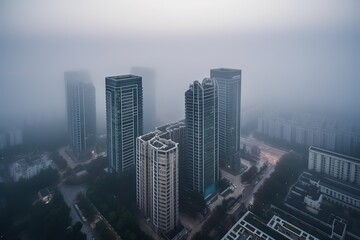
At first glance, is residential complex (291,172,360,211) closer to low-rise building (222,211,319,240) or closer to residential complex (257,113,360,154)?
low-rise building (222,211,319,240)

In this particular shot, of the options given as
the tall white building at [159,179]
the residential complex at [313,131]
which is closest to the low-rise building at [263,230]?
the tall white building at [159,179]

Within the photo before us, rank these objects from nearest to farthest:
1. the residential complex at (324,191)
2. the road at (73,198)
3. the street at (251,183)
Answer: the road at (73,198)
the street at (251,183)
the residential complex at (324,191)

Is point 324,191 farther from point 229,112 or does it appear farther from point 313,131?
point 313,131

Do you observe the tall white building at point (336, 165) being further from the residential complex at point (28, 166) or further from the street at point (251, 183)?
the residential complex at point (28, 166)

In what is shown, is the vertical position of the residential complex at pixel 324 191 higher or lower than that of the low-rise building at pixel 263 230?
higher

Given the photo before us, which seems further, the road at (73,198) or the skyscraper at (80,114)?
the skyscraper at (80,114)

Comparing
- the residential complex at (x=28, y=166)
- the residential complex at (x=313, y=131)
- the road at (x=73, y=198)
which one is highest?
the residential complex at (x=313, y=131)

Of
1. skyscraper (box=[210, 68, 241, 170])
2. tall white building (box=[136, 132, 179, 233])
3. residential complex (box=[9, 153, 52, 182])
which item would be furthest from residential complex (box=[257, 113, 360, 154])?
residential complex (box=[9, 153, 52, 182])
